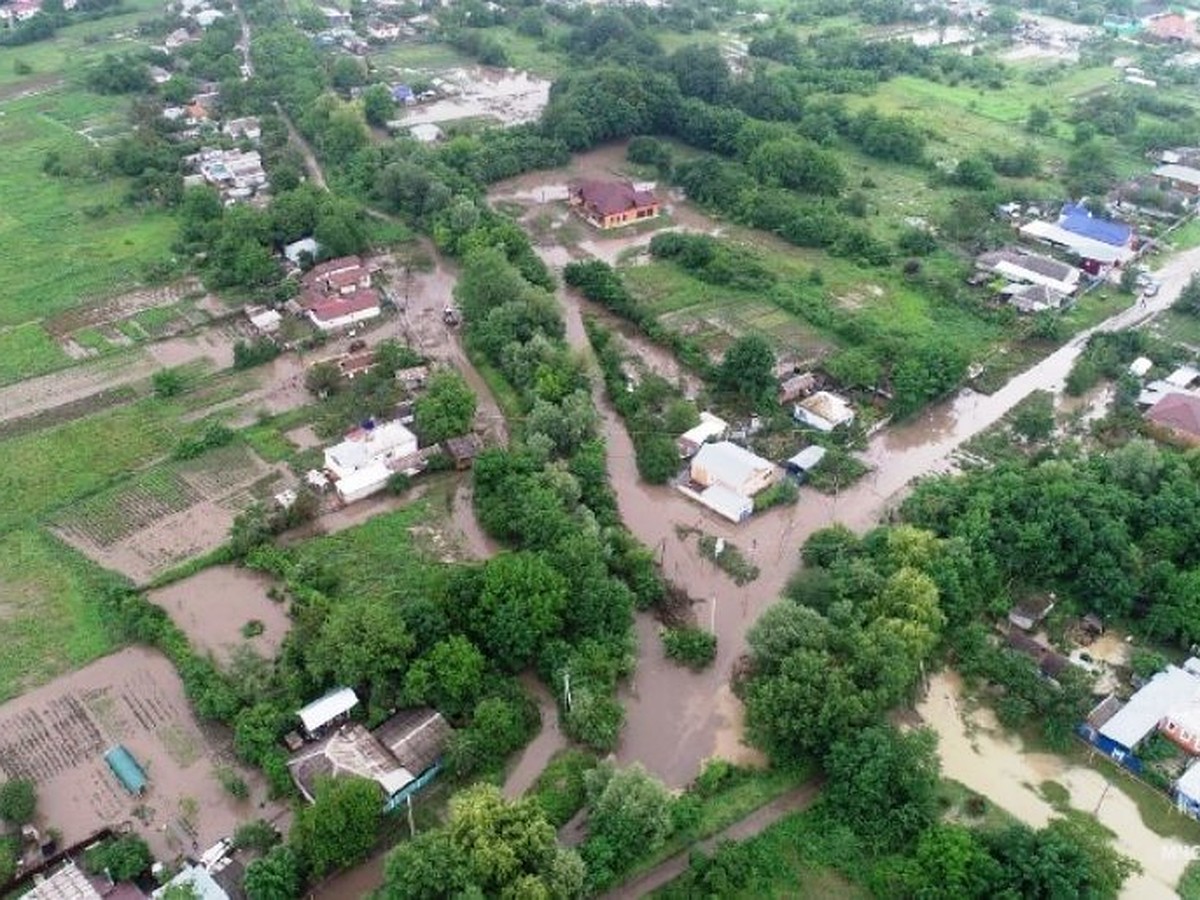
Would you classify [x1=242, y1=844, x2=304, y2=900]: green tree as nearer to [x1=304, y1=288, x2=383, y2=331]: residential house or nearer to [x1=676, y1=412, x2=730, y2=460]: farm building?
[x1=676, y1=412, x2=730, y2=460]: farm building

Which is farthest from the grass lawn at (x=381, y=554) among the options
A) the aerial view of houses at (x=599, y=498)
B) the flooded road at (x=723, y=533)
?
the flooded road at (x=723, y=533)

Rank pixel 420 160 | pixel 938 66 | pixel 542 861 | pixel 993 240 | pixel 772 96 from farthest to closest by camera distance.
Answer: pixel 938 66 < pixel 772 96 < pixel 420 160 < pixel 993 240 < pixel 542 861

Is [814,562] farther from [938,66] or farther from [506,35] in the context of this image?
[506,35]

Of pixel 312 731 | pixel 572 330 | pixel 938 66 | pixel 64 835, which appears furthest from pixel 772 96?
pixel 64 835

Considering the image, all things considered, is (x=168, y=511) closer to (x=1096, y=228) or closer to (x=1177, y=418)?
(x=1177, y=418)

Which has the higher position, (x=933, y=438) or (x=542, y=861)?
(x=542, y=861)

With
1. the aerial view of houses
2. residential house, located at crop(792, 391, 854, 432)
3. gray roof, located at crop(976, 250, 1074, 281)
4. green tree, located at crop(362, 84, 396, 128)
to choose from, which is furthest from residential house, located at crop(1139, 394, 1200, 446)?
green tree, located at crop(362, 84, 396, 128)

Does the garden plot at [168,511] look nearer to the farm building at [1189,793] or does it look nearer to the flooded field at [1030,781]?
the flooded field at [1030,781]
